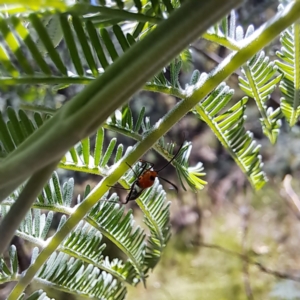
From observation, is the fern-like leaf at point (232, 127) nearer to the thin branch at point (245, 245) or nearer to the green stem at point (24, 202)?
the green stem at point (24, 202)

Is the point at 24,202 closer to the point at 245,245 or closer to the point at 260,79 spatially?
the point at 260,79

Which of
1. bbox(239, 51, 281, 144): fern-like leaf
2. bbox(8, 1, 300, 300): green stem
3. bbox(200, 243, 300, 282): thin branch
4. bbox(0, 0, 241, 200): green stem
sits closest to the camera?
bbox(0, 0, 241, 200): green stem

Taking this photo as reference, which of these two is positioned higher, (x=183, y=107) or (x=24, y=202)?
(x=183, y=107)

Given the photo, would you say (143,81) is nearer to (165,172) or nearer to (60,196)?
(60,196)

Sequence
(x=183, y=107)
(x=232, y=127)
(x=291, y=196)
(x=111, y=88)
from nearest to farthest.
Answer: (x=111, y=88), (x=183, y=107), (x=232, y=127), (x=291, y=196)

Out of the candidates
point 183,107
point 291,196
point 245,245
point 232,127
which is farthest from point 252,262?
point 183,107

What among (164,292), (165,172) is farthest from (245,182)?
(164,292)

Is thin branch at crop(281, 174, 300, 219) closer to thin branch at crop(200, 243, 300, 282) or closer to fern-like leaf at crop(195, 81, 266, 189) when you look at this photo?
thin branch at crop(200, 243, 300, 282)

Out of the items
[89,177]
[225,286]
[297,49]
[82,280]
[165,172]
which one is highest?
[165,172]

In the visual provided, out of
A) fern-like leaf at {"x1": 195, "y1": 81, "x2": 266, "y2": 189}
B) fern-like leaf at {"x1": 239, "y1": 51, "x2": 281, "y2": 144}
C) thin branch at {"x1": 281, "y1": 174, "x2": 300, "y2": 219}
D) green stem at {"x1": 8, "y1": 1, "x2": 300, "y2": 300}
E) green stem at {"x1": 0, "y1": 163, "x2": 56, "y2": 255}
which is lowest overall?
green stem at {"x1": 0, "y1": 163, "x2": 56, "y2": 255}

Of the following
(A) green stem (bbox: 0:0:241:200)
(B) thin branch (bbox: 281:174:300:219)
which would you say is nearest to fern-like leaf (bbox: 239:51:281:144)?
(A) green stem (bbox: 0:0:241:200)

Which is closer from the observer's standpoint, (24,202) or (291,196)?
(24,202)
